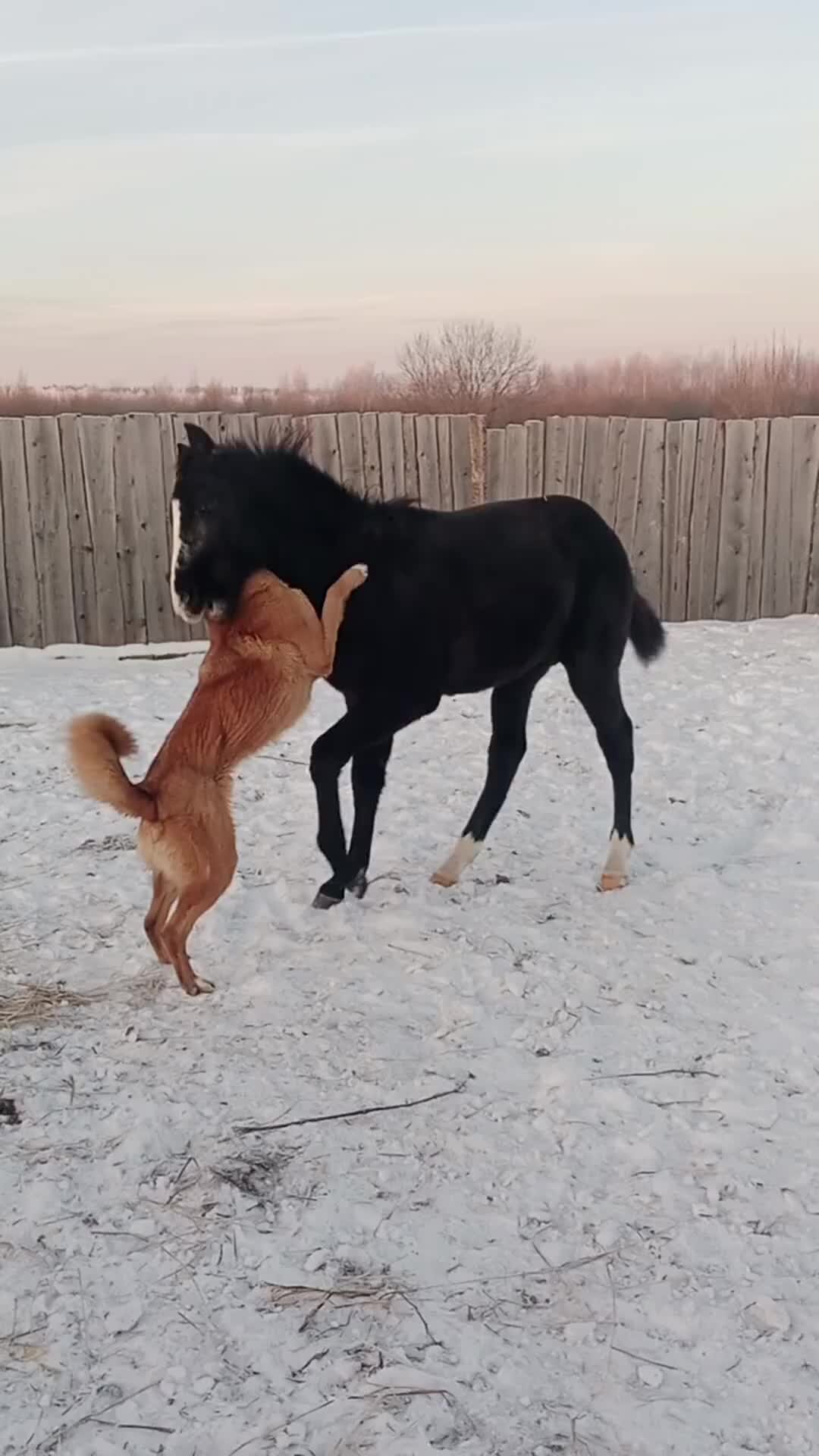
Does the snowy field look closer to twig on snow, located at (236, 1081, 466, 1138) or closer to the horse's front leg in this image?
twig on snow, located at (236, 1081, 466, 1138)

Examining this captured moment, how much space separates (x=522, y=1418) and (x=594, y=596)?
129 inches

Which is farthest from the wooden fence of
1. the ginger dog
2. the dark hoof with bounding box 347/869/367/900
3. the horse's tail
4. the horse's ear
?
the ginger dog

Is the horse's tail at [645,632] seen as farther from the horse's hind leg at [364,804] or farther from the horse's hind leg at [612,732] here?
the horse's hind leg at [364,804]

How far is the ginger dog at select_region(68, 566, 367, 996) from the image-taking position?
142 inches

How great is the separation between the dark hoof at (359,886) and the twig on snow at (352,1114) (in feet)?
4.45

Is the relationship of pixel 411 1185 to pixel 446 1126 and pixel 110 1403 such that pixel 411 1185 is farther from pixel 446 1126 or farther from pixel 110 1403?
pixel 110 1403

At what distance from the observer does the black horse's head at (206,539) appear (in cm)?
403

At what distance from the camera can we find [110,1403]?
85.6 inches

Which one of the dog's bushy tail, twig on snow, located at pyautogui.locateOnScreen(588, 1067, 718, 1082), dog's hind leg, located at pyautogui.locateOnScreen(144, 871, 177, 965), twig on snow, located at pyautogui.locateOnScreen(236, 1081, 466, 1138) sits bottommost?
twig on snow, located at pyautogui.locateOnScreen(588, 1067, 718, 1082)

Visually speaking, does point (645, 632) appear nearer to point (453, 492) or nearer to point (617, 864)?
point (617, 864)

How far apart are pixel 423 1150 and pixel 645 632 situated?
2955 mm

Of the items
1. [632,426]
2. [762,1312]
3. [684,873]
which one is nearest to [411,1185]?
[762,1312]

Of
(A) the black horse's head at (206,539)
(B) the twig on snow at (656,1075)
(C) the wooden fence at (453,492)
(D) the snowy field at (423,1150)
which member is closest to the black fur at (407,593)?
(A) the black horse's head at (206,539)

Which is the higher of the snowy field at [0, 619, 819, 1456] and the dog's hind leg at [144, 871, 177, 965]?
the dog's hind leg at [144, 871, 177, 965]
